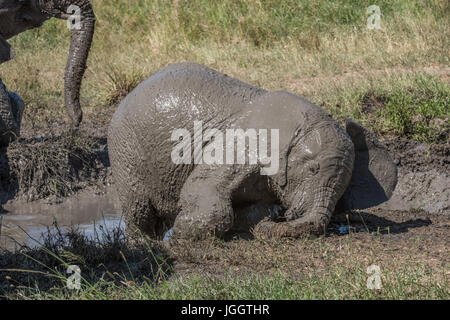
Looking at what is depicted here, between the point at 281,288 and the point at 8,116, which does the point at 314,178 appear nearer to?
the point at 281,288

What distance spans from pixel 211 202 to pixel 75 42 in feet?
14.0

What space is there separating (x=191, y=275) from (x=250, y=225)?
2.80 ft

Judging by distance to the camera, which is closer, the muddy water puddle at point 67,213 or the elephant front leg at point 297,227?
the elephant front leg at point 297,227

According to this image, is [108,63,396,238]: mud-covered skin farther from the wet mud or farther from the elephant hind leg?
the wet mud

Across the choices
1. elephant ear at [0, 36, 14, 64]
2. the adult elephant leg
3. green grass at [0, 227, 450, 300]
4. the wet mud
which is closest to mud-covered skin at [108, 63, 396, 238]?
the adult elephant leg

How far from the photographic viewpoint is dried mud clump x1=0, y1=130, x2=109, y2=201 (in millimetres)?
8312

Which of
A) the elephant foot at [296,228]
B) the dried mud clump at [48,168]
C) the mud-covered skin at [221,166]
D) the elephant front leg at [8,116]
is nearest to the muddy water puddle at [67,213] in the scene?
the dried mud clump at [48,168]

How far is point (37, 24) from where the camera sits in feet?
28.5

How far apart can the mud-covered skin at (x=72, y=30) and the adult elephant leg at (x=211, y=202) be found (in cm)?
360

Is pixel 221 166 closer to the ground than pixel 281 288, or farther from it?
farther from it

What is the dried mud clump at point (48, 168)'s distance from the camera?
8.31 m

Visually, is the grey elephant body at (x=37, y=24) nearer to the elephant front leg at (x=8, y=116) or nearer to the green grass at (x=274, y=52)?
the elephant front leg at (x=8, y=116)

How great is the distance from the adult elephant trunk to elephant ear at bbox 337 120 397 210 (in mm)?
3840

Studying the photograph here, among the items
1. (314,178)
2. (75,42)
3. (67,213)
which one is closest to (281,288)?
(314,178)
